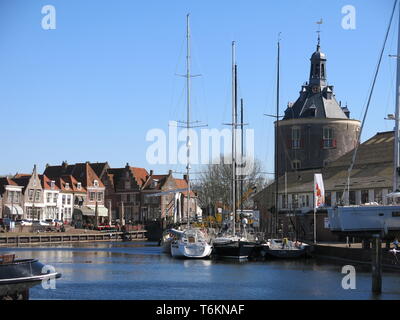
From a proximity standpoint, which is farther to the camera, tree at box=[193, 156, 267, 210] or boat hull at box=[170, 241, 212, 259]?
tree at box=[193, 156, 267, 210]

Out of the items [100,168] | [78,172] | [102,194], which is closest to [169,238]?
[102,194]

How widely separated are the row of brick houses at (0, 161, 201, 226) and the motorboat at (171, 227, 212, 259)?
2093 inches

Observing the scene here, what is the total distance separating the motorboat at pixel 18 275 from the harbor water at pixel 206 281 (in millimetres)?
3967

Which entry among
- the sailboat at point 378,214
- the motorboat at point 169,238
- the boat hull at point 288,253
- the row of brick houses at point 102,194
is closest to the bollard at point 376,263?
the sailboat at point 378,214

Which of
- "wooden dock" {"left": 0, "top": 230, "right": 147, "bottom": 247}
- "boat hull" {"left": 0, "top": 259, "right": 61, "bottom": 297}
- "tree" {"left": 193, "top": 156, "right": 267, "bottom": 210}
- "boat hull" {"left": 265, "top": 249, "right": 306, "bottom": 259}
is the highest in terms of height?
"tree" {"left": 193, "top": 156, "right": 267, "bottom": 210}

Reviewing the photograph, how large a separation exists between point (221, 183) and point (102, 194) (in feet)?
102

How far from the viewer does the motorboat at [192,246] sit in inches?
2677

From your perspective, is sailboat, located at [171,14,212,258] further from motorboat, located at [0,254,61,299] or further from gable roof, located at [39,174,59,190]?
gable roof, located at [39,174,59,190]

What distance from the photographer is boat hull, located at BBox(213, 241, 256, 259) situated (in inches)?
2594

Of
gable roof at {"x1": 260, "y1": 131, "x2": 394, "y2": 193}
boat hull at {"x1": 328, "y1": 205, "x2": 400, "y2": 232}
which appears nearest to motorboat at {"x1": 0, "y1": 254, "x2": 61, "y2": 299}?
boat hull at {"x1": 328, "y1": 205, "x2": 400, "y2": 232}

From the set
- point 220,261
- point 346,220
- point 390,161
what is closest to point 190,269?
point 220,261

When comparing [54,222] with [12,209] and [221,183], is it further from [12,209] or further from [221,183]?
[221,183]

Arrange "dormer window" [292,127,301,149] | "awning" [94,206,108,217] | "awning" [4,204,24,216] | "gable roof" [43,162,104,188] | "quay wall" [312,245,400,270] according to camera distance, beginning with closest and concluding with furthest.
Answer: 1. "quay wall" [312,245,400,270]
2. "dormer window" [292,127,301,149]
3. "awning" [4,204,24,216]
4. "awning" [94,206,108,217]
5. "gable roof" [43,162,104,188]

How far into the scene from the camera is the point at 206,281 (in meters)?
47.8
